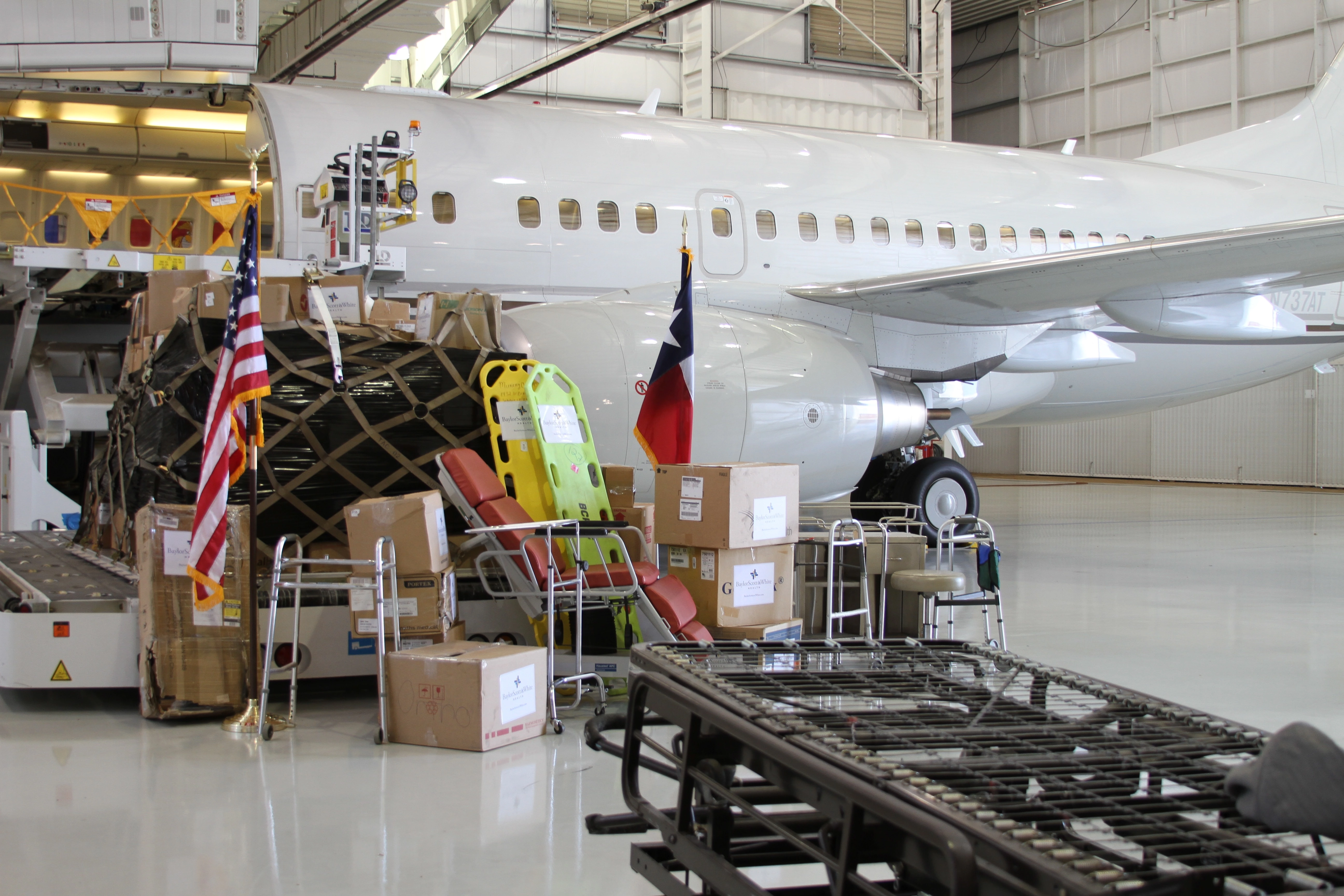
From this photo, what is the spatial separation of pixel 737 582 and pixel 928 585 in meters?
1.05

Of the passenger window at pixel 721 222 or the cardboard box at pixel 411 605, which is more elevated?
the passenger window at pixel 721 222

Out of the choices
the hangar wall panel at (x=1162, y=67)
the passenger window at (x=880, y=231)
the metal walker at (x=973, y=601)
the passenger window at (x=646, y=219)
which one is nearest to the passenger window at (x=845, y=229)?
the passenger window at (x=880, y=231)

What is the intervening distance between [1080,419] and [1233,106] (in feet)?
44.9

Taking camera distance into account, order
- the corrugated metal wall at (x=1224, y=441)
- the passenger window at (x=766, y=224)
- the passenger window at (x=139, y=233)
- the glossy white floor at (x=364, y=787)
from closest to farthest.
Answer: the glossy white floor at (x=364, y=787) < the passenger window at (x=766, y=224) < the passenger window at (x=139, y=233) < the corrugated metal wall at (x=1224, y=441)

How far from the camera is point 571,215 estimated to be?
32.1 ft

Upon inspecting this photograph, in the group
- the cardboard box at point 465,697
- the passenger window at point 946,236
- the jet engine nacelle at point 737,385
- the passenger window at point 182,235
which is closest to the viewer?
the cardboard box at point 465,697

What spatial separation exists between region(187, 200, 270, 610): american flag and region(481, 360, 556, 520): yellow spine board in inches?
47.3

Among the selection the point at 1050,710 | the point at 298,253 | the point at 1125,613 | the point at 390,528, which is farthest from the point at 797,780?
the point at 298,253

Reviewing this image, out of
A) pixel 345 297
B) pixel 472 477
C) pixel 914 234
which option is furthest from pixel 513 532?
pixel 914 234

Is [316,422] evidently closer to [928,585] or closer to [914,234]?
[928,585]

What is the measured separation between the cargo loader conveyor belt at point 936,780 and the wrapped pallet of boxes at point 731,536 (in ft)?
9.27

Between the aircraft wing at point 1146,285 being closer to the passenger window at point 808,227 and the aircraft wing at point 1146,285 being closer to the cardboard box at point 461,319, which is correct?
the passenger window at point 808,227

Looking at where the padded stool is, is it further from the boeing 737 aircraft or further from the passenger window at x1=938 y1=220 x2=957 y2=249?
the passenger window at x1=938 y1=220 x2=957 y2=249

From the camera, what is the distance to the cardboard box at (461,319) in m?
6.60
